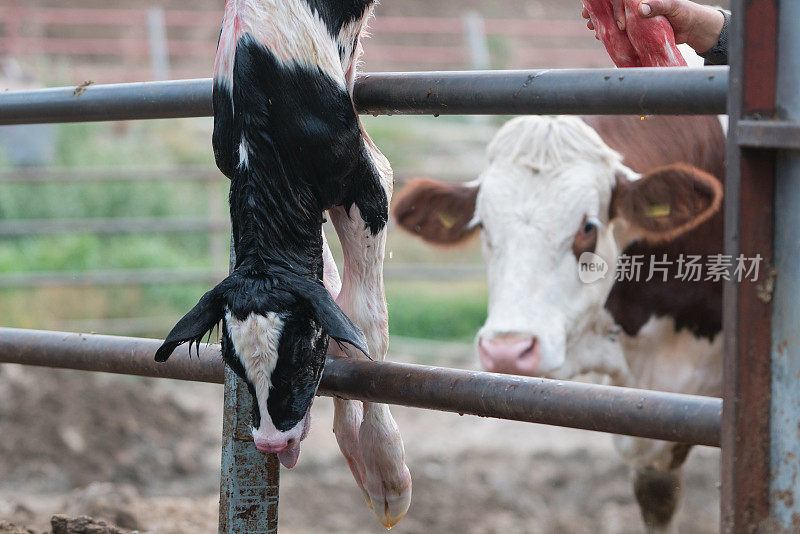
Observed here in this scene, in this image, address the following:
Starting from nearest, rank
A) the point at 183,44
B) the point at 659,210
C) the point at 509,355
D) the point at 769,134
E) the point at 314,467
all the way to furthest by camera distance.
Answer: the point at 769,134 < the point at 509,355 < the point at 659,210 < the point at 314,467 < the point at 183,44

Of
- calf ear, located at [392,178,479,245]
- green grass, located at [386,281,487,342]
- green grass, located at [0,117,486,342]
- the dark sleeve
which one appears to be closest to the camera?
the dark sleeve

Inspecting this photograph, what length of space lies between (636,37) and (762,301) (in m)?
0.73

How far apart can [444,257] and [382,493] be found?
244 inches

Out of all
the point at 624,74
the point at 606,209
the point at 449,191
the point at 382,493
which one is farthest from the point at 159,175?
the point at 624,74

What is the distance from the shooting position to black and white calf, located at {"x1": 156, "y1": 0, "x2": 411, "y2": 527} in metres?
1.31

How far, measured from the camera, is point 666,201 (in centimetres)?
284

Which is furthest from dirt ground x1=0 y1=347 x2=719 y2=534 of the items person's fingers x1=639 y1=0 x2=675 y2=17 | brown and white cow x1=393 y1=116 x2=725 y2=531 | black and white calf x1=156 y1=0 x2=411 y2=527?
person's fingers x1=639 y1=0 x2=675 y2=17

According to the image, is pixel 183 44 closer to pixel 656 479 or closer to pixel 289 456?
pixel 656 479

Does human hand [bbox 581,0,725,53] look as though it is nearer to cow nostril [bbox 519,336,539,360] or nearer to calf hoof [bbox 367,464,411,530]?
calf hoof [bbox 367,464,411,530]

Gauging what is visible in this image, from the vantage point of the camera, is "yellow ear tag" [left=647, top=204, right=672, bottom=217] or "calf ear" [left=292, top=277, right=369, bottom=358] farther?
"yellow ear tag" [left=647, top=204, right=672, bottom=217]

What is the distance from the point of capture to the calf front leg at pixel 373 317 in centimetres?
161

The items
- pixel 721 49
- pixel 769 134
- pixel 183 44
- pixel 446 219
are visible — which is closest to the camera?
pixel 769 134

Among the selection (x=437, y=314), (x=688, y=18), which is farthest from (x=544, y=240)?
(x=437, y=314)

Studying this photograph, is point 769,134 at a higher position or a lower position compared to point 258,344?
higher
